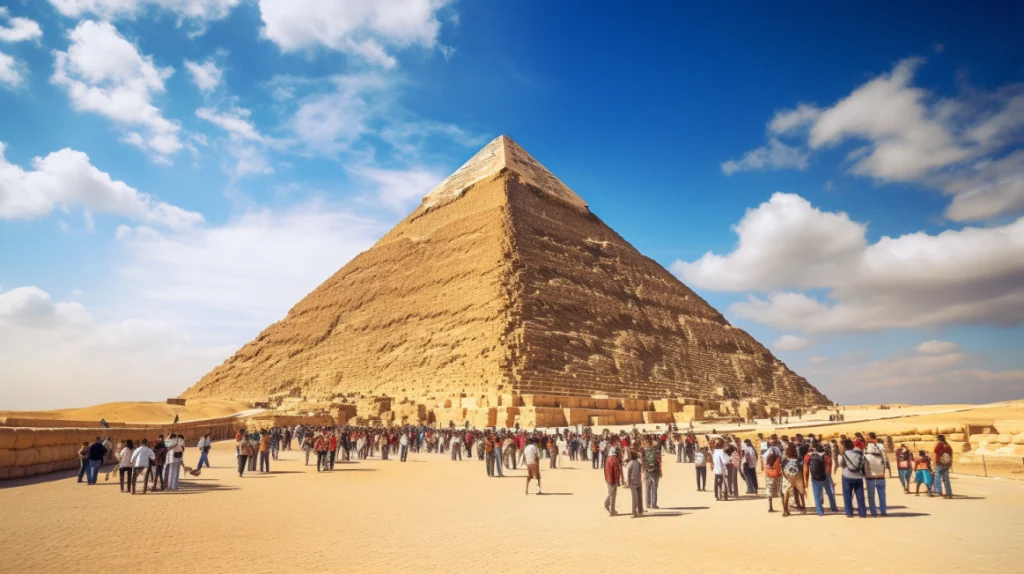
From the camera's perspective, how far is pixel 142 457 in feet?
30.9

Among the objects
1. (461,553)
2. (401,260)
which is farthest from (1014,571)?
(401,260)

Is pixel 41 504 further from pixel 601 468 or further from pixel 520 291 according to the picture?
pixel 520 291

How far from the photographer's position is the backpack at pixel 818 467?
24.4ft

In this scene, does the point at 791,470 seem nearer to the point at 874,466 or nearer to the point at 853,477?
the point at 853,477

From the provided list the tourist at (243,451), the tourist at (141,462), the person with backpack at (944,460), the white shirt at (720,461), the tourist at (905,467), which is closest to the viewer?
the person with backpack at (944,460)

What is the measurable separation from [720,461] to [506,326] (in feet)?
104

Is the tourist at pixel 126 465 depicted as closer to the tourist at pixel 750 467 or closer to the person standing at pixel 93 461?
the person standing at pixel 93 461

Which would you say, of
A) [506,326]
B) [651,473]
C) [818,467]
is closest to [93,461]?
[651,473]

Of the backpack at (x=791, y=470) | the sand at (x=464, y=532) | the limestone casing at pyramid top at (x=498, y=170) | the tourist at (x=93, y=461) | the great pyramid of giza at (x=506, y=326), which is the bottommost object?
the sand at (x=464, y=532)

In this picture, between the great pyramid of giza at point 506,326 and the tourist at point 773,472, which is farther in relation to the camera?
the great pyramid of giza at point 506,326

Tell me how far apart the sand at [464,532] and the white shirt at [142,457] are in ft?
1.56

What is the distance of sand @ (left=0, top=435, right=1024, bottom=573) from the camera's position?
5.01 metres

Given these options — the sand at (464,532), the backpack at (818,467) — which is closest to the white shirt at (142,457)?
the sand at (464,532)

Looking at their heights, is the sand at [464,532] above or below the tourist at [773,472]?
below
